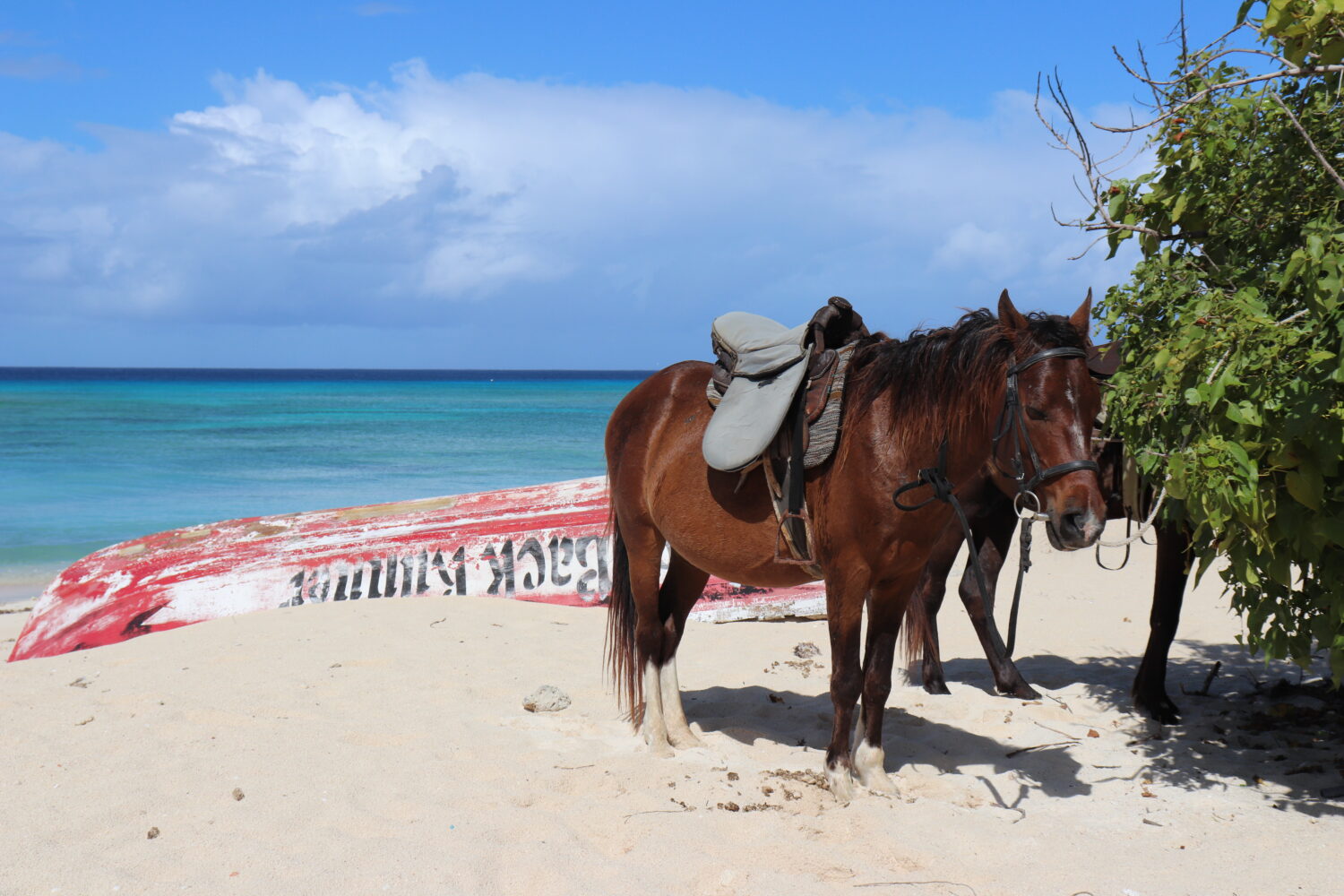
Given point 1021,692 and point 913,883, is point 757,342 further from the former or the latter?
point 1021,692

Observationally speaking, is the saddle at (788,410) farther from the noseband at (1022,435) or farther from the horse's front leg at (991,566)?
the horse's front leg at (991,566)

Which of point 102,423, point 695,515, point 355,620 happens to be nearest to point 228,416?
point 102,423

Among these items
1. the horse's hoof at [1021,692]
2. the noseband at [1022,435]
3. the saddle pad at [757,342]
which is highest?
the saddle pad at [757,342]

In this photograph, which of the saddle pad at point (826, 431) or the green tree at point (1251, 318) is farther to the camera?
the saddle pad at point (826, 431)

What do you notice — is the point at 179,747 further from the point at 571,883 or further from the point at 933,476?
the point at 933,476

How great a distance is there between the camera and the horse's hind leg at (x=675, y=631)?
4621mm

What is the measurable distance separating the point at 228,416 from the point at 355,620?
3946cm

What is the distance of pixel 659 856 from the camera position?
3.31 metres

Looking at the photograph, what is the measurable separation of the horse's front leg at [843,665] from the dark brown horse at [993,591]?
79cm

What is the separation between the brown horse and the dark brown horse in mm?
820

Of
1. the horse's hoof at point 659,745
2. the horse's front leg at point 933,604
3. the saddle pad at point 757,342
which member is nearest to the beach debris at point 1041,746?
the horse's front leg at point 933,604

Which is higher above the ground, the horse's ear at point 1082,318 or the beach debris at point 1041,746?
the horse's ear at point 1082,318

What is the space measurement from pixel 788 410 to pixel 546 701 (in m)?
2.14

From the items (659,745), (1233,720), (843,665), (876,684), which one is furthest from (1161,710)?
(659,745)
